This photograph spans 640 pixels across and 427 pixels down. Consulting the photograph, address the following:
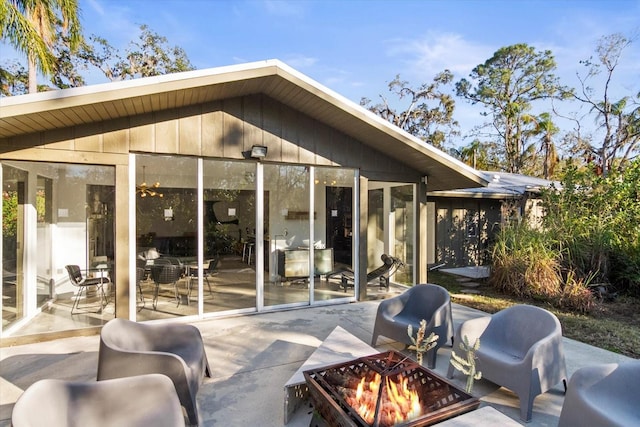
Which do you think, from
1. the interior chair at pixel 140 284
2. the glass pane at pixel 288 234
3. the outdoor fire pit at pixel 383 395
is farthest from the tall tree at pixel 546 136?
the interior chair at pixel 140 284

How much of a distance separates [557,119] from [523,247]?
1760 centimetres

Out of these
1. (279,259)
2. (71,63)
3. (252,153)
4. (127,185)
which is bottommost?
(279,259)

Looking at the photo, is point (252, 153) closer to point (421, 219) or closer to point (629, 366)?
point (421, 219)

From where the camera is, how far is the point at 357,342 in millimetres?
3625

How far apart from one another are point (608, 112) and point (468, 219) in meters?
13.6

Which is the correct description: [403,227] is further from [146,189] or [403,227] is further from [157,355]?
[157,355]

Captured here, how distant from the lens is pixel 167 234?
18.1 ft

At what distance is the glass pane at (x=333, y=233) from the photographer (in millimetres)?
6617

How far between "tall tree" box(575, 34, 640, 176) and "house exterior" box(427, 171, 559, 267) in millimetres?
9927

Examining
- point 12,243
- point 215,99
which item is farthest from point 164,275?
point 215,99

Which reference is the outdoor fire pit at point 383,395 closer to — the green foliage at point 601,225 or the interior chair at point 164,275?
the interior chair at point 164,275

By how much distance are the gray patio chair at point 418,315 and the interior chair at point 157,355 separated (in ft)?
6.79

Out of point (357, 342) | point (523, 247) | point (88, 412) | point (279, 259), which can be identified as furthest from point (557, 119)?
point (88, 412)

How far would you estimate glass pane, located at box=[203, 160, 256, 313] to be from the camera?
18.8ft
